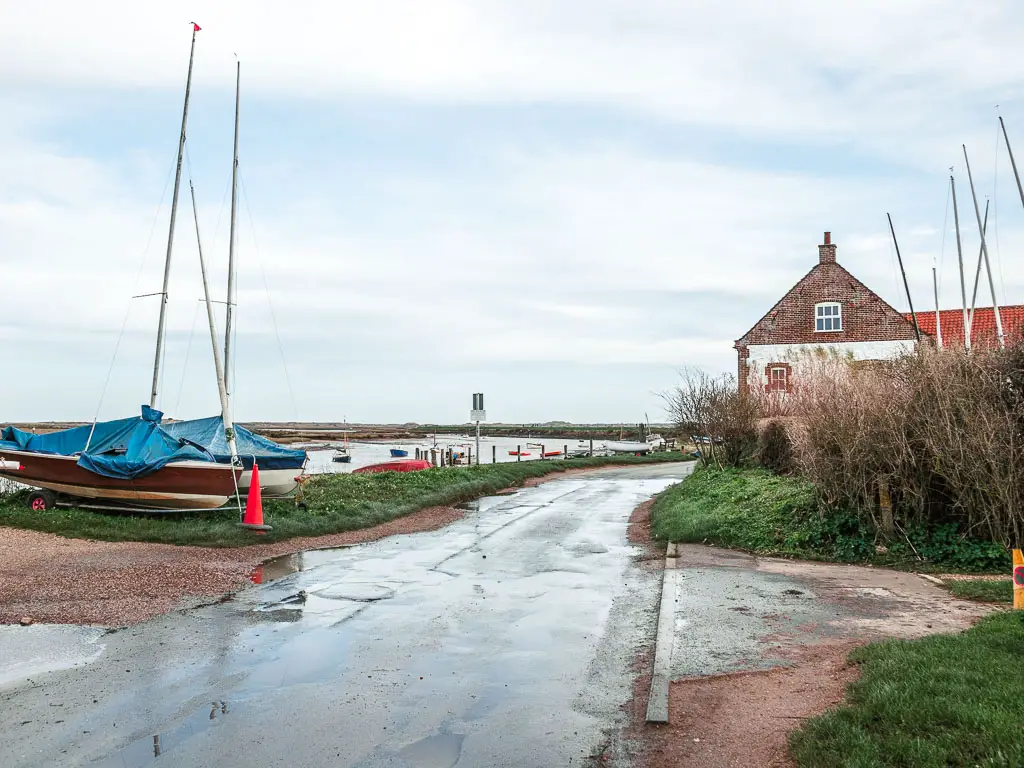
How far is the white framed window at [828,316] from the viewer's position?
135ft

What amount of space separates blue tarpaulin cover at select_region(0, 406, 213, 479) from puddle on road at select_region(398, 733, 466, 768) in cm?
1289

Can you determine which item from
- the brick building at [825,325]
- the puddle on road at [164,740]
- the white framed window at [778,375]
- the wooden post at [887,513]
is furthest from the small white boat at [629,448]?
the puddle on road at [164,740]

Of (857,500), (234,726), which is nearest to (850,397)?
(857,500)

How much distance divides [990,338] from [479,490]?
17243 mm

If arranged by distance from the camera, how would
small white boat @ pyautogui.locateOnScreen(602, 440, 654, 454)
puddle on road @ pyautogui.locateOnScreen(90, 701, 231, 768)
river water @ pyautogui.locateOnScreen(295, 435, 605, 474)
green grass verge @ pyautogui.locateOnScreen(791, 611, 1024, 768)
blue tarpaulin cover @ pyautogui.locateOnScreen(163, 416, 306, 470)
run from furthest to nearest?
small white boat @ pyautogui.locateOnScreen(602, 440, 654, 454) → river water @ pyautogui.locateOnScreen(295, 435, 605, 474) → blue tarpaulin cover @ pyautogui.locateOnScreen(163, 416, 306, 470) → puddle on road @ pyautogui.locateOnScreen(90, 701, 231, 768) → green grass verge @ pyautogui.locateOnScreen(791, 611, 1024, 768)

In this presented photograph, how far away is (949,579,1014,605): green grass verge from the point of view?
995 centimetres

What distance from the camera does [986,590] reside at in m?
10.2

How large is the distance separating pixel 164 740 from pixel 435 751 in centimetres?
190

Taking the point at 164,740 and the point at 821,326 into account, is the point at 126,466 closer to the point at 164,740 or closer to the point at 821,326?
the point at 164,740

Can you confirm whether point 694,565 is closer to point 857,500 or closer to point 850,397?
point 857,500

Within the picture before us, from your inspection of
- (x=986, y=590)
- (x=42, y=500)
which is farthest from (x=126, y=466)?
(x=986, y=590)

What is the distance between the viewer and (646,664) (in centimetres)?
800

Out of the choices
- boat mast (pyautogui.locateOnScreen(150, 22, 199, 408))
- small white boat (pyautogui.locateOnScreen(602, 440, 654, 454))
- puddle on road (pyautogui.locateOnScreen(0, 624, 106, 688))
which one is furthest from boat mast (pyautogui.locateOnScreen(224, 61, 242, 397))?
small white boat (pyautogui.locateOnScreen(602, 440, 654, 454))

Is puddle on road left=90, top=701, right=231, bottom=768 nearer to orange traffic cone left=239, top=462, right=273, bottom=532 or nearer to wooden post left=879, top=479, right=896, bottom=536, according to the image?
orange traffic cone left=239, top=462, right=273, bottom=532
